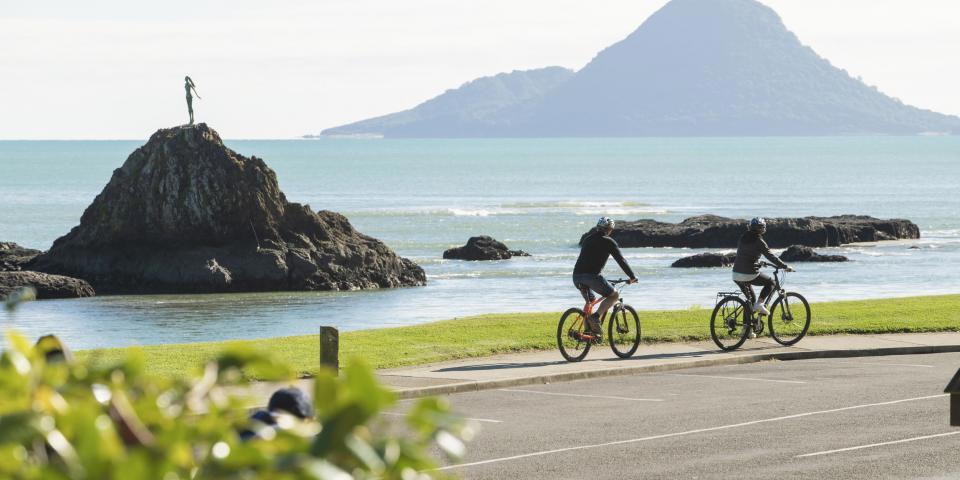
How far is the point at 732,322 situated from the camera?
867 inches

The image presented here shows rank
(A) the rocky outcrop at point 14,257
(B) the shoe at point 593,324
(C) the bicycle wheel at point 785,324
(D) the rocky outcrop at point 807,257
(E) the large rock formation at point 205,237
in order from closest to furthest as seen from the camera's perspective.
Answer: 1. (B) the shoe at point 593,324
2. (C) the bicycle wheel at point 785,324
3. (E) the large rock formation at point 205,237
4. (A) the rocky outcrop at point 14,257
5. (D) the rocky outcrop at point 807,257

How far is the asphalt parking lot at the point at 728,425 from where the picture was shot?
41.1ft

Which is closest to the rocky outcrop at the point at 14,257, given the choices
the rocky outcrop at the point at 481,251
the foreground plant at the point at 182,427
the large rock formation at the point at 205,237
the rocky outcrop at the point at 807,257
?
the large rock formation at the point at 205,237

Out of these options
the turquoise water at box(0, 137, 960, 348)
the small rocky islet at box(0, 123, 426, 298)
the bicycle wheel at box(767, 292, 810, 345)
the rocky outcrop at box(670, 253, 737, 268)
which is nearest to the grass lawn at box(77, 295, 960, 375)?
the bicycle wheel at box(767, 292, 810, 345)

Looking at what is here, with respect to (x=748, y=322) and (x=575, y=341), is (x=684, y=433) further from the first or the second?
(x=748, y=322)

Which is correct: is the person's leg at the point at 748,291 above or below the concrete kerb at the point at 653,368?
above

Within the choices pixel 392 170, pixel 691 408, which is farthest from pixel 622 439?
pixel 392 170

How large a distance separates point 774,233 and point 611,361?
52.5 metres

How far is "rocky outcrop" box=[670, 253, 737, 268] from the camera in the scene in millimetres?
58500

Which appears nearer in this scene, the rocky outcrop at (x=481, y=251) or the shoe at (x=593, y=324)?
the shoe at (x=593, y=324)

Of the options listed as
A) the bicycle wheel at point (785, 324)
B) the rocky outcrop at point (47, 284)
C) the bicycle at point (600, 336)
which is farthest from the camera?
the rocky outcrop at point (47, 284)

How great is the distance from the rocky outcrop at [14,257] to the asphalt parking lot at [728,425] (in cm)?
3923

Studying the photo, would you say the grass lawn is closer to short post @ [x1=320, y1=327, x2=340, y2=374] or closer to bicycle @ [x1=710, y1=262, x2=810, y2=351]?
bicycle @ [x1=710, y1=262, x2=810, y2=351]

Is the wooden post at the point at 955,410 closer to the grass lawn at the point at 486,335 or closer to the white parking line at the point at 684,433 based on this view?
the white parking line at the point at 684,433
